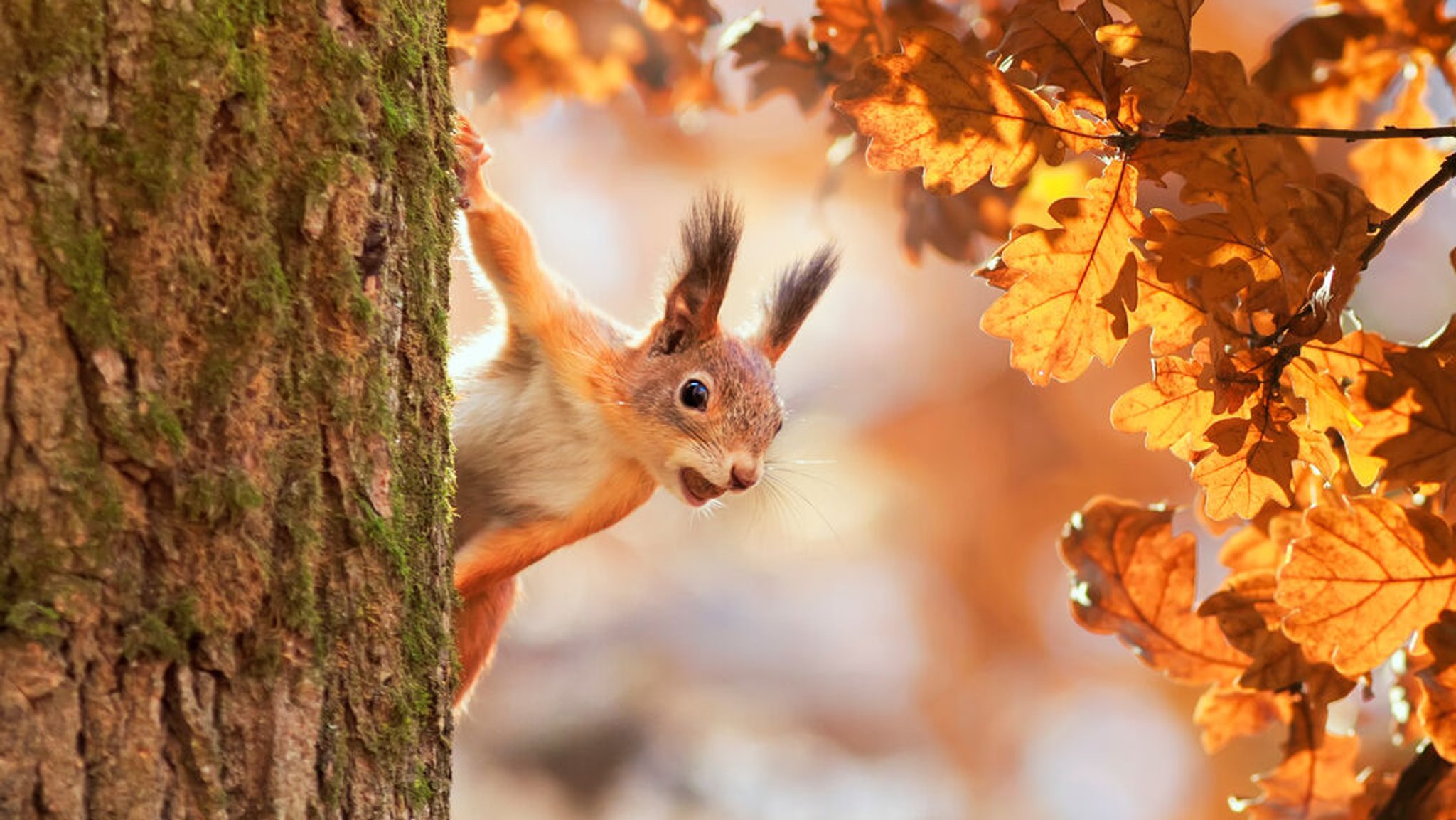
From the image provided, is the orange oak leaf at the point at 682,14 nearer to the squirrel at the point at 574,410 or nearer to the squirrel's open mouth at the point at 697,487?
the squirrel at the point at 574,410

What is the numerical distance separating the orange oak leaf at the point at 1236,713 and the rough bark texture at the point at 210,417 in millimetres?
744

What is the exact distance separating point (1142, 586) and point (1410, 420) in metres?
0.35

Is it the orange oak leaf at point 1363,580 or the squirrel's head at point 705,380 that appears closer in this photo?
the orange oak leaf at point 1363,580

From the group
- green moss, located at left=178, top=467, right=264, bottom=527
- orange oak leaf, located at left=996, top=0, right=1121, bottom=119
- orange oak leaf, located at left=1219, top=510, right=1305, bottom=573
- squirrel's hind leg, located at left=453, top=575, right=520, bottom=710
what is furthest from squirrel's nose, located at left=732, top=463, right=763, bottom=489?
green moss, located at left=178, top=467, right=264, bottom=527

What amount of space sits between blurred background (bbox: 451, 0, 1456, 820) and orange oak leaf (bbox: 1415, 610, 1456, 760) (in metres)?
2.81

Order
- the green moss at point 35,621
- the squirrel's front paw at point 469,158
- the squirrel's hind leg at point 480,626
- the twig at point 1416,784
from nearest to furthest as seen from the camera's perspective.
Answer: the green moss at point 35,621 → the twig at point 1416,784 → the squirrel's front paw at point 469,158 → the squirrel's hind leg at point 480,626

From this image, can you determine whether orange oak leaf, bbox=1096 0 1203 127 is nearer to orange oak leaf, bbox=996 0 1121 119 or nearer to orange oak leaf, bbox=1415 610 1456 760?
orange oak leaf, bbox=996 0 1121 119

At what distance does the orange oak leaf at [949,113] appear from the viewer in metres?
0.92

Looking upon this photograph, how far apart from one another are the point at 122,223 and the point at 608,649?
3546 millimetres

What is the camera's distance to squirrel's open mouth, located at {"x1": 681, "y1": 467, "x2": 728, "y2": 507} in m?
1.61

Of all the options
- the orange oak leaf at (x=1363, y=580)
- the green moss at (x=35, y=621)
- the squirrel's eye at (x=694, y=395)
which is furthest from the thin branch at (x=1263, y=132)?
the squirrel's eye at (x=694, y=395)

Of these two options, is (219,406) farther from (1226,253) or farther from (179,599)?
(1226,253)

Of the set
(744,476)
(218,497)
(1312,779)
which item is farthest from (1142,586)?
(218,497)

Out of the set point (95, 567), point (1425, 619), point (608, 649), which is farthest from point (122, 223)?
point (608, 649)
